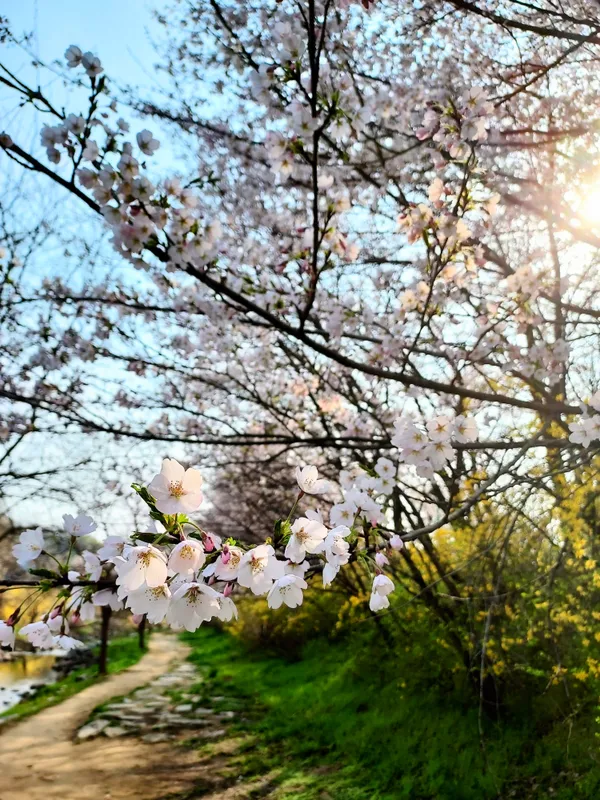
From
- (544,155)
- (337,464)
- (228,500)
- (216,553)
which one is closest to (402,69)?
(544,155)

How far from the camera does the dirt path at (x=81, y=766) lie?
15.6ft

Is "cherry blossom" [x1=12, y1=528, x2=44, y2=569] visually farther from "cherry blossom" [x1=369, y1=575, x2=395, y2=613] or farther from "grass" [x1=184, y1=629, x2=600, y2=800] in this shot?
"grass" [x1=184, y1=629, x2=600, y2=800]

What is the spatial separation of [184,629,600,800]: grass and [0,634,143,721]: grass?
12.1 ft

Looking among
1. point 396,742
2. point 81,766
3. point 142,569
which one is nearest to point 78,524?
point 142,569

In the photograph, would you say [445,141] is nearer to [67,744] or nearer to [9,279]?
[9,279]

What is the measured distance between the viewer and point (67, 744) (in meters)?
6.43

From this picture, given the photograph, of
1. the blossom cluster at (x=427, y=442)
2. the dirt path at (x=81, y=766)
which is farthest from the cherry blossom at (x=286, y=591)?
the dirt path at (x=81, y=766)

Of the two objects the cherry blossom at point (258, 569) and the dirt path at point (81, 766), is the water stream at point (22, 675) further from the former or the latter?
the cherry blossom at point (258, 569)

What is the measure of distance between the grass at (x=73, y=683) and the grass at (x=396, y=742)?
3693 mm

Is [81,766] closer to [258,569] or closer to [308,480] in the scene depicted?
[308,480]

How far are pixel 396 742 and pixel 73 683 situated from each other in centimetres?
937

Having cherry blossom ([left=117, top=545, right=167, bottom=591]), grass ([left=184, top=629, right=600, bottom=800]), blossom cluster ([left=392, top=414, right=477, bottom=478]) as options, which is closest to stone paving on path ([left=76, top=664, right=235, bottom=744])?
grass ([left=184, top=629, right=600, bottom=800])

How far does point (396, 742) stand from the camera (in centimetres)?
484

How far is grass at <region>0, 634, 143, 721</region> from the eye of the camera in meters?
9.12
